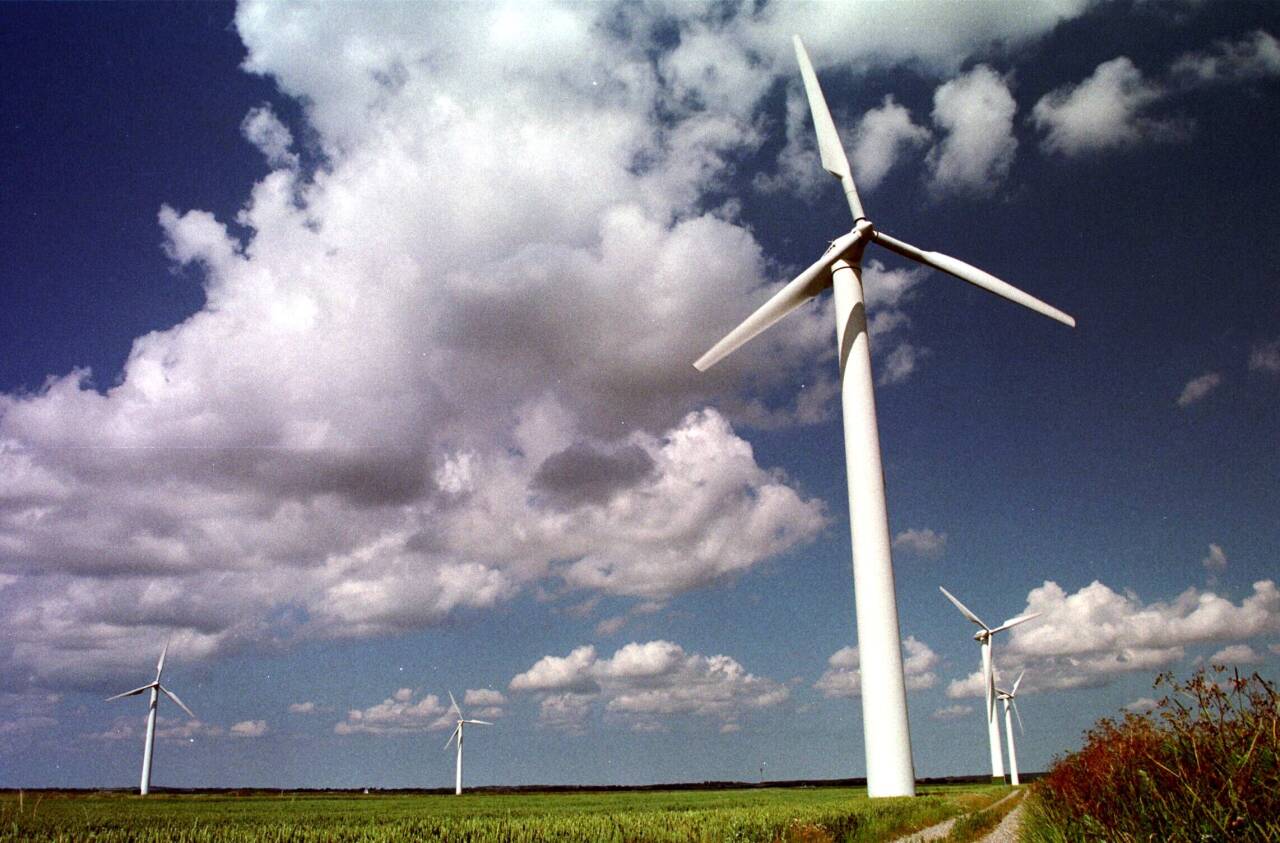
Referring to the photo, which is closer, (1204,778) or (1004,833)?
(1204,778)

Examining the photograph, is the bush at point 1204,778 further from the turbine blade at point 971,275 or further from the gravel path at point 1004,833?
the turbine blade at point 971,275

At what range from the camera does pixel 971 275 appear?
47.7m

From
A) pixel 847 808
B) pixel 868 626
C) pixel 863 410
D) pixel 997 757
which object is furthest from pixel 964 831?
pixel 997 757

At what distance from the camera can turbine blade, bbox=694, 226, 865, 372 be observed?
4779 centimetres

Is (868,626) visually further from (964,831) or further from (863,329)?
(863,329)

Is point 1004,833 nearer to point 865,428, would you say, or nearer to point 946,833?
point 946,833

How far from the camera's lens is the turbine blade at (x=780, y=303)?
47.8 meters

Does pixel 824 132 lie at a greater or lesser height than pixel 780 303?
greater

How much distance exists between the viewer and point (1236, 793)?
9516 mm

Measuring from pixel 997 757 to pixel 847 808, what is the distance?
81.9 m

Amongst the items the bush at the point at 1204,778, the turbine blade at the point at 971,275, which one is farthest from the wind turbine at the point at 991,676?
the bush at the point at 1204,778

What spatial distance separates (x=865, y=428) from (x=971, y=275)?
12.5 meters

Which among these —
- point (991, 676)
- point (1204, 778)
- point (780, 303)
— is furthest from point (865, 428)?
point (991, 676)

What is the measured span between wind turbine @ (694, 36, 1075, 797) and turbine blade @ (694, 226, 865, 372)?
6 cm
